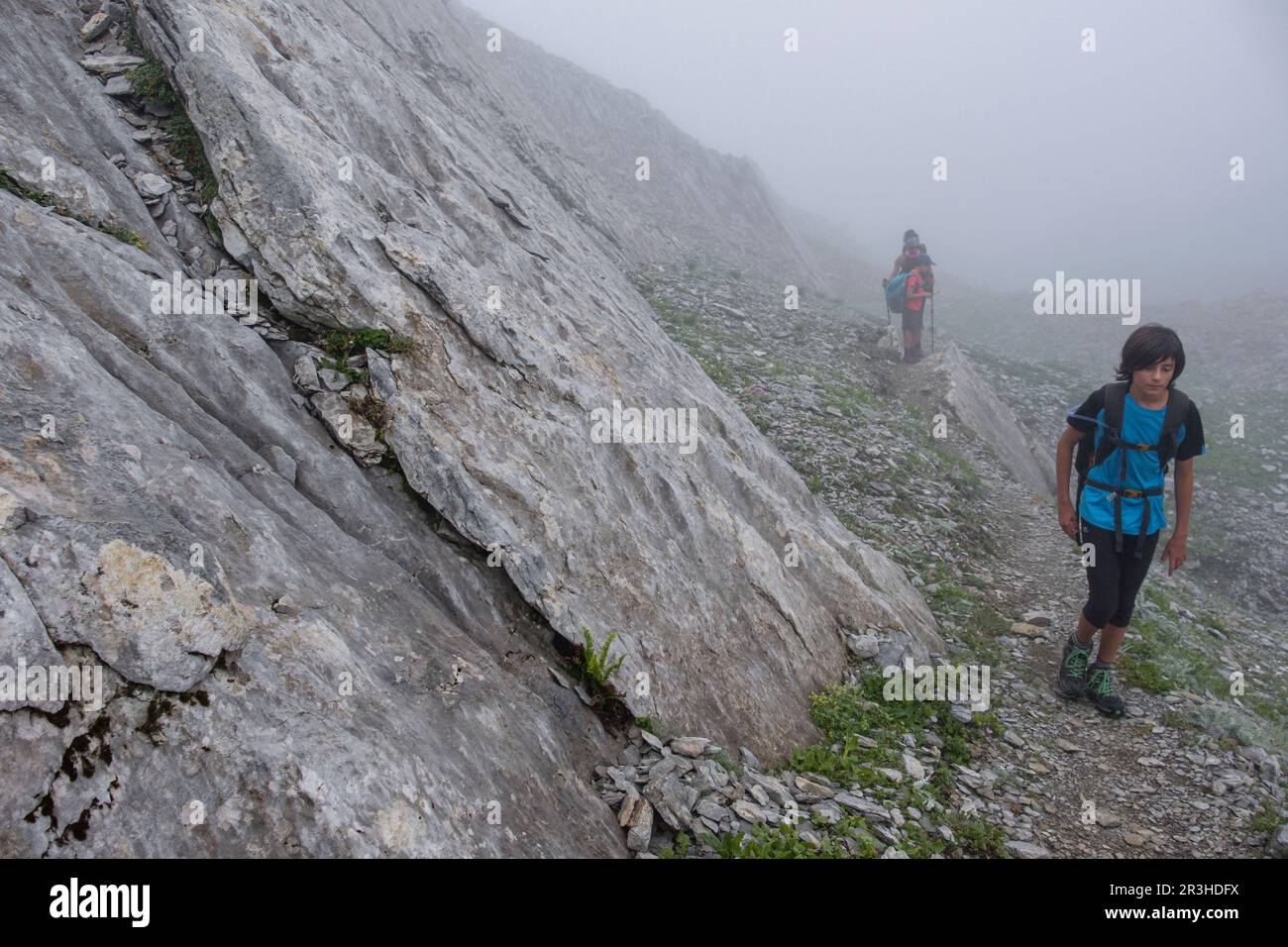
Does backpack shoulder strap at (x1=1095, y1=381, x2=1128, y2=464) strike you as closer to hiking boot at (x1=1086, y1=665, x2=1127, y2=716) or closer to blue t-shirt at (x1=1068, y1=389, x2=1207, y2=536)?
blue t-shirt at (x1=1068, y1=389, x2=1207, y2=536)

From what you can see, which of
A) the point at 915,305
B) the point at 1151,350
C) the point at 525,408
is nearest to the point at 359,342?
the point at 525,408

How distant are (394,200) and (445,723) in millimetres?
7220

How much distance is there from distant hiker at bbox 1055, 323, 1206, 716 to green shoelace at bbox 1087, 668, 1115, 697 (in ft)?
2.40

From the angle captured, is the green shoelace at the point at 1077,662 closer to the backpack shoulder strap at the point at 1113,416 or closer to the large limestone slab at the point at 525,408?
the large limestone slab at the point at 525,408

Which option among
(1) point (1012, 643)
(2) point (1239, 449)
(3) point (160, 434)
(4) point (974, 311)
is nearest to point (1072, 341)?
(4) point (974, 311)

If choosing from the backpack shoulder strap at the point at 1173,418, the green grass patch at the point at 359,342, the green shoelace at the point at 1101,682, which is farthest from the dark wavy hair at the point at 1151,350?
the green grass patch at the point at 359,342

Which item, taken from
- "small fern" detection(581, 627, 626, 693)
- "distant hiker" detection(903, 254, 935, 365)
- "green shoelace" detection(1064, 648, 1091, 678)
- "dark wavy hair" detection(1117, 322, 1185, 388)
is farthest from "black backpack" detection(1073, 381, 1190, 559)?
"distant hiker" detection(903, 254, 935, 365)

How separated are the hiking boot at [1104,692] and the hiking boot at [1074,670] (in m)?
0.08

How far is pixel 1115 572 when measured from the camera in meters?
7.69

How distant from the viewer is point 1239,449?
25.6m

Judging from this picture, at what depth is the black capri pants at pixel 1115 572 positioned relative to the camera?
300 inches

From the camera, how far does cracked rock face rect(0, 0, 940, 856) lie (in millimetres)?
3910

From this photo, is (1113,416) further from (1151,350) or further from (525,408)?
(525,408)

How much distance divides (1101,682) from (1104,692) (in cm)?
16
